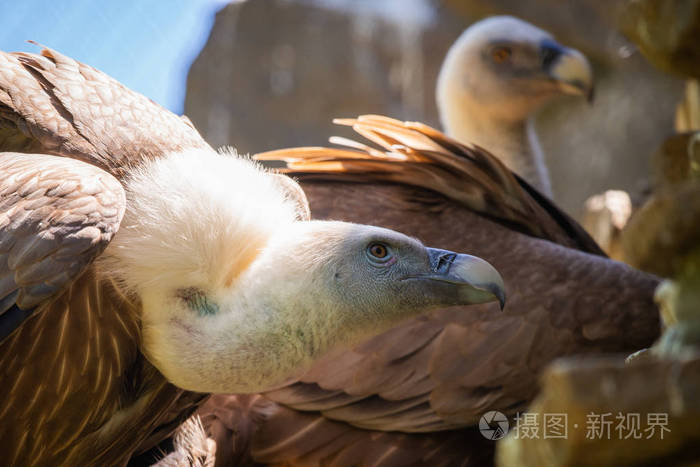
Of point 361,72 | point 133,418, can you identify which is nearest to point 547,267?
point 133,418

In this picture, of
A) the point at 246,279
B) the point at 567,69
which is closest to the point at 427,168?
the point at 246,279

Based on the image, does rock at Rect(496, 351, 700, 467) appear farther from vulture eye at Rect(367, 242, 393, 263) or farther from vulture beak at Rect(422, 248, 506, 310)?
vulture eye at Rect(367, 242, 393, 263)

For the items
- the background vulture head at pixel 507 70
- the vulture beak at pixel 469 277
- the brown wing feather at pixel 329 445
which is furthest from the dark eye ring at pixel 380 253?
the background vulture head at pixel 507 70

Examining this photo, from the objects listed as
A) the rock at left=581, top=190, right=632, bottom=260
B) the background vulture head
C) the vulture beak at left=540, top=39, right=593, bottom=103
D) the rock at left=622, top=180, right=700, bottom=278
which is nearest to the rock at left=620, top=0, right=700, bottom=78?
the rock at left=622, top=180, right=700, bottom=278

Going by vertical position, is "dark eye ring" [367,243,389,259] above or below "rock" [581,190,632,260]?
above

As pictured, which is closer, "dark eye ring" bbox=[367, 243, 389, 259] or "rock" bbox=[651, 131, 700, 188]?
"dark eye ring" bbox=[367, 243, 389, 259]

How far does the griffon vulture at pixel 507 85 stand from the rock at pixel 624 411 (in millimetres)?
4831

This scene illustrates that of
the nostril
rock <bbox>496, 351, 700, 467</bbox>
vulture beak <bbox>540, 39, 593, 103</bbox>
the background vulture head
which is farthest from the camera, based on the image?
the background vulture head

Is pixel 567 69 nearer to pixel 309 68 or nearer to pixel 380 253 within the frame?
pixel 380 253

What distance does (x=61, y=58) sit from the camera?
329cm

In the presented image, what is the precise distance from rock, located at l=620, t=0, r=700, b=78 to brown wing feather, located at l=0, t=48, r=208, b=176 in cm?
164

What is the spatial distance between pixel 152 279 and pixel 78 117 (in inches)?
25.5

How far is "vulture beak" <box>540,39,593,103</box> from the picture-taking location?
6043mm

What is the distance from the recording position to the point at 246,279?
2.77 metres
